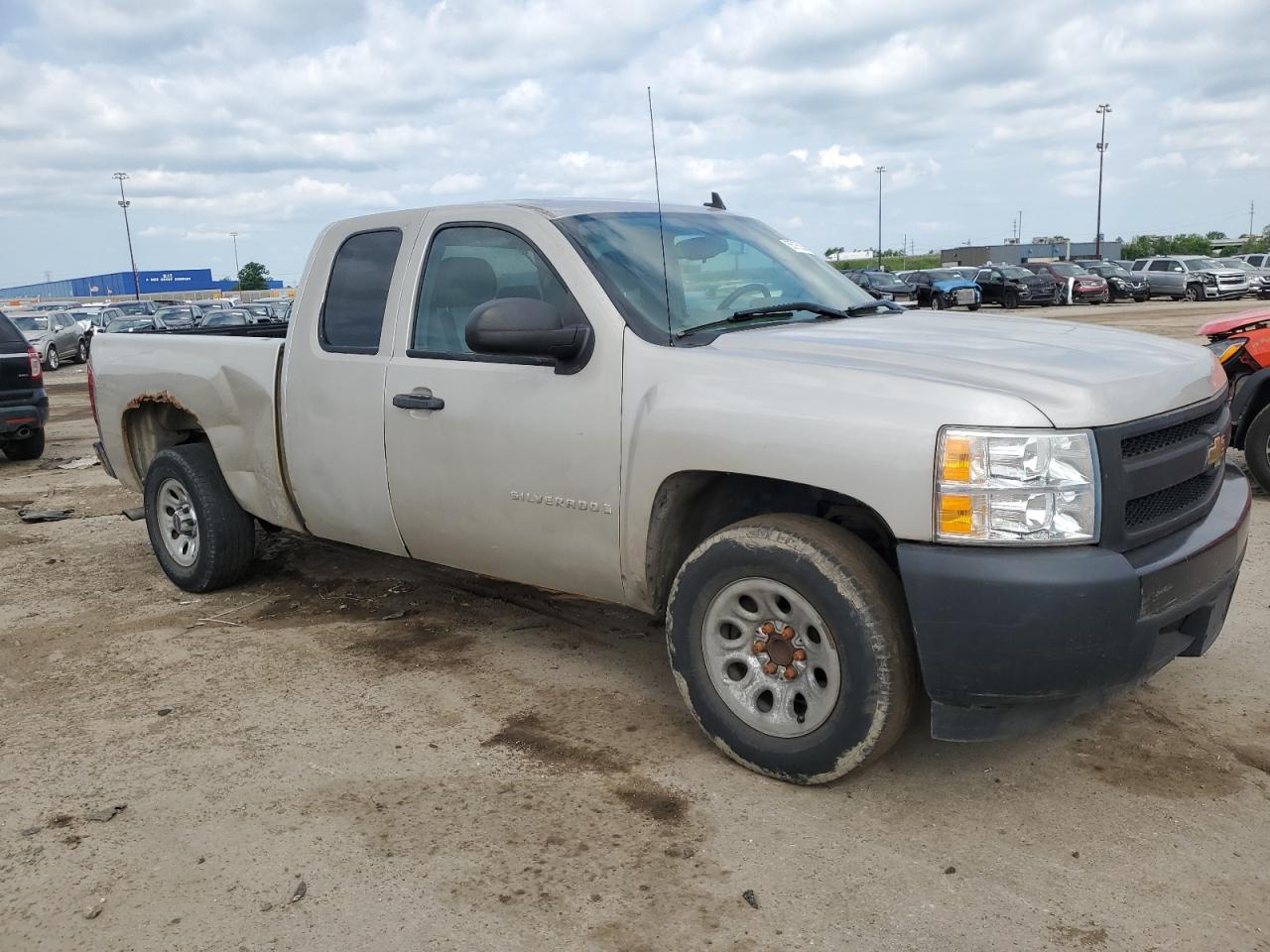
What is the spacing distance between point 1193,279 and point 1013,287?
648cm

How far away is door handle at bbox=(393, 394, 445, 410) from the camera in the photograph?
4.27 meters

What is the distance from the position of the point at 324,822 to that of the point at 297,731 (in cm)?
77

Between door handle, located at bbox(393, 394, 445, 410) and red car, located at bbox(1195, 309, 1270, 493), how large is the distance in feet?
18.0

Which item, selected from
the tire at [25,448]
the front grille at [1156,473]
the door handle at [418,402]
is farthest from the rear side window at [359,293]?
the tire at [25,448]

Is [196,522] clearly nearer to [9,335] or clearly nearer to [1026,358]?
[1026,358]

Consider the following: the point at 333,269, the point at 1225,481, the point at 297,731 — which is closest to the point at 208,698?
the point at 297,731

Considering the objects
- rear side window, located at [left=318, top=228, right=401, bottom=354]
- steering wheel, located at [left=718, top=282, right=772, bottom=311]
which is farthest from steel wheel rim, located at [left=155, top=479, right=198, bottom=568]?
steering wheel, located at [left=718, top=282, right=772, bottom=311]

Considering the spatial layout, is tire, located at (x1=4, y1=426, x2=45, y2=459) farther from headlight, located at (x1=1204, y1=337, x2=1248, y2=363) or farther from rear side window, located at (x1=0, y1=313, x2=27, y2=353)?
headlight, located at (x1=1204, y1=337, x2=1248, y2=363)

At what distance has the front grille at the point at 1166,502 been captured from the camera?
3131 mm

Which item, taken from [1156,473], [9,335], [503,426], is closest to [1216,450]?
[1156,473]

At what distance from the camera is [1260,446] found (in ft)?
24.2

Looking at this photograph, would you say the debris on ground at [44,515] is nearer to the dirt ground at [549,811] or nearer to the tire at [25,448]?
the tire at [25,448]

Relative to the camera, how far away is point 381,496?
461cm

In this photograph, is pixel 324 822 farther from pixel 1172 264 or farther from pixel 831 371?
pixel 1172 264
